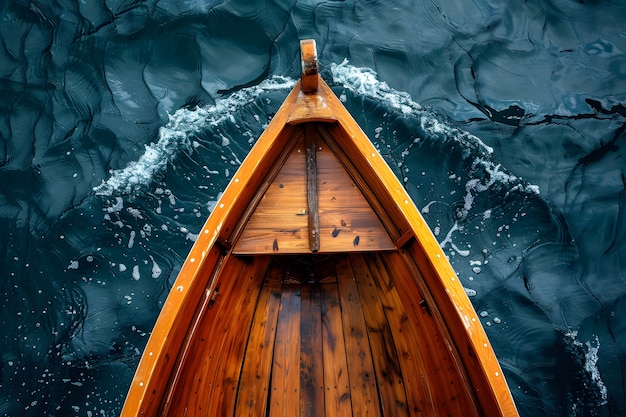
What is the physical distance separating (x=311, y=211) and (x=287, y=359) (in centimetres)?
94

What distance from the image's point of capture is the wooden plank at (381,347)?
104 inches

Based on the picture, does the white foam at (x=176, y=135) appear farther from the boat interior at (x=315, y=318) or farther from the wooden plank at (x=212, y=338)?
the wooden plank at (x=212, y=338)

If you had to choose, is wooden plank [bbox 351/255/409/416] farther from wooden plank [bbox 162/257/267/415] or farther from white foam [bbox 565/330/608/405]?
white foam [bbox 565/330/608/405]

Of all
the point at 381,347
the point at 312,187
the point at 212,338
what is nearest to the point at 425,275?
the point at 381,347

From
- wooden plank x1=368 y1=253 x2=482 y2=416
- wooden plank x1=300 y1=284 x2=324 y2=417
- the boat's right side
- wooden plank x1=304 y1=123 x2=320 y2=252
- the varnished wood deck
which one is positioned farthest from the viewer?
wooden plank x1=304 y1=123 x2=320 y2=252

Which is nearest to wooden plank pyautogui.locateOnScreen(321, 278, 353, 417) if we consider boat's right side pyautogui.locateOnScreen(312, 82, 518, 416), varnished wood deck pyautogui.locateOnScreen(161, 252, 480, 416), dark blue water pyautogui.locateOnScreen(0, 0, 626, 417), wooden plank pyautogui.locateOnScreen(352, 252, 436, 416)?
varnished wood deck pyautogui.locateOnScreen(161, 252, 480, 416)

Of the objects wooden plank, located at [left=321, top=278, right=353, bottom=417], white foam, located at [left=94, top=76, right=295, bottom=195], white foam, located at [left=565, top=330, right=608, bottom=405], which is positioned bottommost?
white foam, located at [left=565, top=330, right=608, bottom=405]

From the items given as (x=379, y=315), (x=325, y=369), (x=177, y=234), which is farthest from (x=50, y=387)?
(x=379, y=315)

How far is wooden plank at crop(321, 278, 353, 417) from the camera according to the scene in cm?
267

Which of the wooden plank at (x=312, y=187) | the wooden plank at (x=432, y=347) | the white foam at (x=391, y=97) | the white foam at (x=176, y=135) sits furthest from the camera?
the white foam at (x=391, y=97)

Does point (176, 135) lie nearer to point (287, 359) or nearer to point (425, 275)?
point (287, 359)

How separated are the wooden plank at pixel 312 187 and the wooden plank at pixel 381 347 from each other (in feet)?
1.25

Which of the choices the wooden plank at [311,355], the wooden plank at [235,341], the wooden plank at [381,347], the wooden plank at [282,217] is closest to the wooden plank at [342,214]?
the wooden plank at [282,217]

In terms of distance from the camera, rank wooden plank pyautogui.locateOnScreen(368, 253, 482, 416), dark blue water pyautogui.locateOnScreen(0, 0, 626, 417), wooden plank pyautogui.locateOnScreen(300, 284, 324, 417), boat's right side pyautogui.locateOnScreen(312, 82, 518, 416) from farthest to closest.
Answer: dark blue water pyautogui.locateOnScreen(0, 0, 626, 417)
wooden plank pyautogui.locateOnScreen(300, 284, 324, 417)
wooden plank pyautogui.locateOnScreen(368, 253, 482, 416)
boat's right side pyautogui.locateOnScreen(312, 82, 518, 416)
